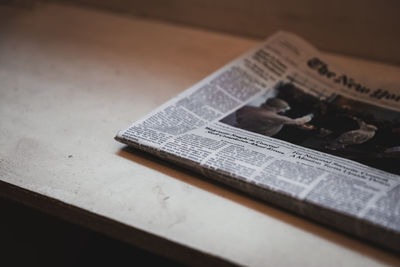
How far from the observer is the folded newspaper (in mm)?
447

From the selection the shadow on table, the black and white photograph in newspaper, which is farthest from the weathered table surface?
the black and white photograph in newspaper

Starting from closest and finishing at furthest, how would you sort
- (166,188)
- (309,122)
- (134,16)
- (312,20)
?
(166,188)
(309,122)
(312,20)
(134,16)

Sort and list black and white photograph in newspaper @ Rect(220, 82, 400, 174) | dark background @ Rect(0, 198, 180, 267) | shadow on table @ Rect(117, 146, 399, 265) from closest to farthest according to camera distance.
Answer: shadow on table @ Rect(117, 146, 399, 265), black and white photograph in newspaper @ Rect(220, 82, 400, 174), dark background @ Rect(0, 198, 180, 267)

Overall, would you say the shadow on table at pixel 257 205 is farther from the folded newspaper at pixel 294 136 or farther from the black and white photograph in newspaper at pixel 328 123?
the black and white photograph in newspaper at pixel 328 123

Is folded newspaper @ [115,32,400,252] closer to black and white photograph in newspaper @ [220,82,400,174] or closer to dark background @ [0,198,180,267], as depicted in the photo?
black and white photograph in newspaper @ [220,82,400,174]

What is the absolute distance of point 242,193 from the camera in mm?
495

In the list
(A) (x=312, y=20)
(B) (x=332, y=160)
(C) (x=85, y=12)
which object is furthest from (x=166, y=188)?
(C) (x=85, y=12)

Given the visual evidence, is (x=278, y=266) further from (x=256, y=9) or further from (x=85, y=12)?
(x=85, y=12)

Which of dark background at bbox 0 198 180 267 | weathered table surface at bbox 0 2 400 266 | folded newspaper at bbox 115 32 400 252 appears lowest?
dark background at bbox 0 198 180 267

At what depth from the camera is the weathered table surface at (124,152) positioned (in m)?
0.43

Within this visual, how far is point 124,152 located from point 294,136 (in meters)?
0.22

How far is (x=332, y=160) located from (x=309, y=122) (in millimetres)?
102

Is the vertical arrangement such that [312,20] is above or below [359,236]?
above

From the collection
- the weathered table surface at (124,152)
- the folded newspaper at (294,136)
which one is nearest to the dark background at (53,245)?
the weathered table surface at (124,152)
